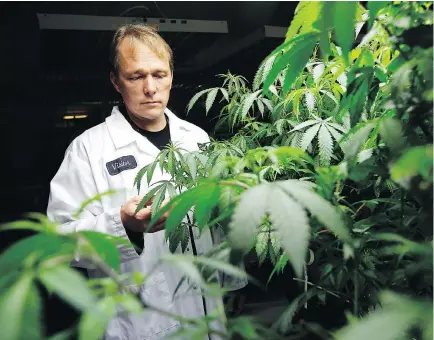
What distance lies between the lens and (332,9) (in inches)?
13.9

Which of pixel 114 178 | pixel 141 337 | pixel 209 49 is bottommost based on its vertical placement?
pixel 141 337

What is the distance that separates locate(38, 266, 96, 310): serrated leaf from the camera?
0.74 feet

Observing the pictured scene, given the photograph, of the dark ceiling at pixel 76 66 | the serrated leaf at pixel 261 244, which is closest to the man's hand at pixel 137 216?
the serrated leaf at pixel 261 244

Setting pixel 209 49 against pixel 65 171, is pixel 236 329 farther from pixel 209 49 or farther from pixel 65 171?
pixel 209 49

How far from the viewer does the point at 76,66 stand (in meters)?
2.62

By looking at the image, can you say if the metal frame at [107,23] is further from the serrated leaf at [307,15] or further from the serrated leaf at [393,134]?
the serrated leaf at [393,134]

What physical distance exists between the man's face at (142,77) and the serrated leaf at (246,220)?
1.04 meters

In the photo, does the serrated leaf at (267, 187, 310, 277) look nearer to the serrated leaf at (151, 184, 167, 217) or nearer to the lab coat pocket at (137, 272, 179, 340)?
the serrated leaf at (151, 184, 167, 217)

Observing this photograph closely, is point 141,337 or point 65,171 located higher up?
point 65,171

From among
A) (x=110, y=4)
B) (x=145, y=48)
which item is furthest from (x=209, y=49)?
(x=145, y=48)

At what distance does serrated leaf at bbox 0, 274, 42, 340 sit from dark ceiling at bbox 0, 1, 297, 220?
212 cm

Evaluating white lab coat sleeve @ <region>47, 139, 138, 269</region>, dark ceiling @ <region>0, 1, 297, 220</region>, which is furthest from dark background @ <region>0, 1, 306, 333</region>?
white lab coat sleeve @ <region>47, 139, 138, 269</region>

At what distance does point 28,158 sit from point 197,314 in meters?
1.75

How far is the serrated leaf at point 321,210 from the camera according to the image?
322 millimetres
